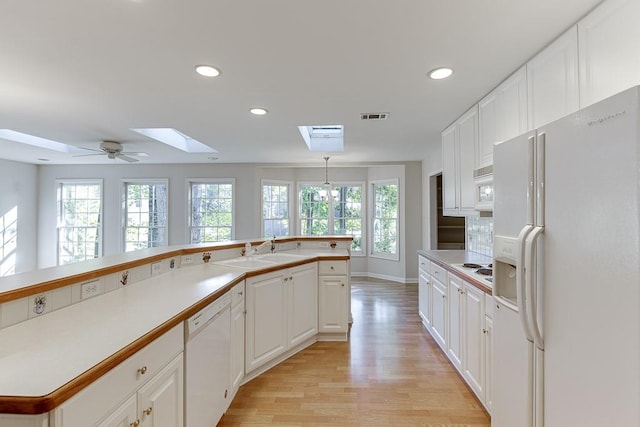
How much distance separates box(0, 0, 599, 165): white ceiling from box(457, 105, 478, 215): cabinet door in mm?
140

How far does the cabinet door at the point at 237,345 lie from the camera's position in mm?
2182

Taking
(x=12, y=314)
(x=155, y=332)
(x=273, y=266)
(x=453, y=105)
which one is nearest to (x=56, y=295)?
(x=12, y=314)

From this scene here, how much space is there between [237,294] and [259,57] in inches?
64.6

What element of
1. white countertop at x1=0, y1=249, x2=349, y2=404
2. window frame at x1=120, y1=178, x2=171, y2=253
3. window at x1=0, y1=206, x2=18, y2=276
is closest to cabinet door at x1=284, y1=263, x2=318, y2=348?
white countertop at x1=0, y1=249, x2=349, y2=404

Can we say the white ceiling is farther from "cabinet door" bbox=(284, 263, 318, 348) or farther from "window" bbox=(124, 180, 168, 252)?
"window" bbox=(124, 180, 168, 252)

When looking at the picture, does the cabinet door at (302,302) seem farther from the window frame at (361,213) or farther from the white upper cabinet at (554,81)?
the window frame at (361,213)

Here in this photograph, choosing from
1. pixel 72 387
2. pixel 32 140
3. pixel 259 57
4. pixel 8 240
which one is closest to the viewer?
pixel 72 387

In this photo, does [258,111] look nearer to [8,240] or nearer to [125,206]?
[125,206]

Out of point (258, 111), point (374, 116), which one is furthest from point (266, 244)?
point (374, 116)

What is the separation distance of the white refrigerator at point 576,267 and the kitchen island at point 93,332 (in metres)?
1.53

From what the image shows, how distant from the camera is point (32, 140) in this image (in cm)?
457

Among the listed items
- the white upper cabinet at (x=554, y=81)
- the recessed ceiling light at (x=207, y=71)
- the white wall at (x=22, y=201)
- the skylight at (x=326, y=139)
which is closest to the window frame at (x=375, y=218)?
the skylight at (x=326, y=139)

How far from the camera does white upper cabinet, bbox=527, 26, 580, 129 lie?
5.26 feet

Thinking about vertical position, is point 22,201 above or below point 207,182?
below
